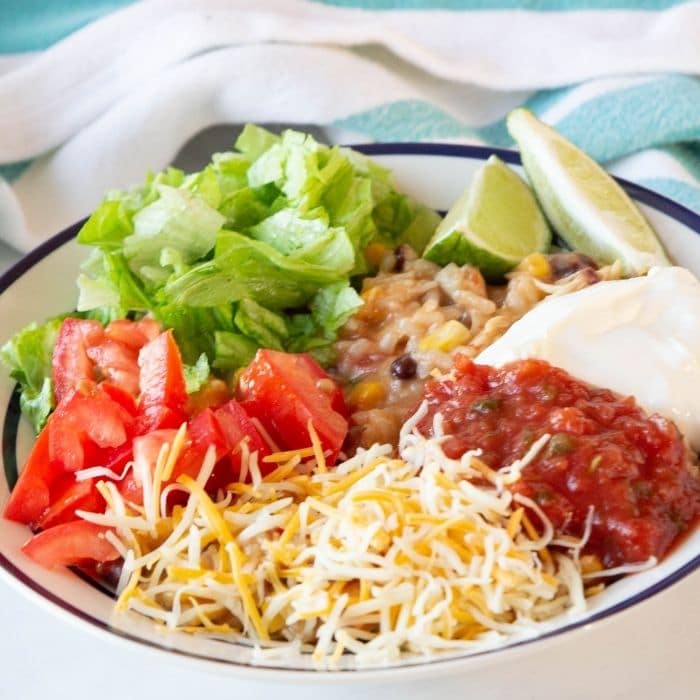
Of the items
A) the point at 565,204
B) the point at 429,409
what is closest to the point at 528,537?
the point at 429,409

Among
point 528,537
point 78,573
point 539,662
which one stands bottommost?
point 539,662

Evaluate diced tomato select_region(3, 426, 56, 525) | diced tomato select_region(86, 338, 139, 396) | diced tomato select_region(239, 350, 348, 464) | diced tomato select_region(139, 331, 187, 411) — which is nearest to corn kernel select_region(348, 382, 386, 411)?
diced tomato select_region(239, 350, 348, 464)

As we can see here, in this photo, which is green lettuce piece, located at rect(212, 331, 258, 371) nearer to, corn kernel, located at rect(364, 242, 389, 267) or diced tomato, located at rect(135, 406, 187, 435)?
diced tomato, located at rect(135, 406, 187, 435)

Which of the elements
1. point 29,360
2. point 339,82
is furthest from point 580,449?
point 339,82

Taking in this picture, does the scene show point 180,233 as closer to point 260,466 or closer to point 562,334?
point 260,466

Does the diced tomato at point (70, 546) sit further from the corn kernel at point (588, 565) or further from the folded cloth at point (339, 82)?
the folded cloth at point (339, 82)

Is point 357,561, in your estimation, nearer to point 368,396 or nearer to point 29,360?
point 368,396

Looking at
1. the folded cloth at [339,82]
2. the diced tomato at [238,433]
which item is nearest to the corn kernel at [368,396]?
the diced tomato at [238,433]
